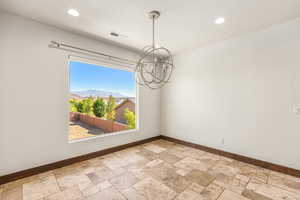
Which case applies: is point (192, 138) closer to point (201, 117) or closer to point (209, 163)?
point (201, 117)

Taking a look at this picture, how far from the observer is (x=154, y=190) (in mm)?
1953

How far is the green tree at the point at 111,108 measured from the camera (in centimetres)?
346

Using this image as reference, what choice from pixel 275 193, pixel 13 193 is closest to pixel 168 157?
pixel 275 193

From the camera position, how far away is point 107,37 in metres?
2.96

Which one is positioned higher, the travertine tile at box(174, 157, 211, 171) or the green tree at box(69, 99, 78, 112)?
the green tree at box(69, 99, 78, 112)

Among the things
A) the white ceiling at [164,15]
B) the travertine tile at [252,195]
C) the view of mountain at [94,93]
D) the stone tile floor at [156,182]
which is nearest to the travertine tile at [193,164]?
the stone tile floor at [156,182]

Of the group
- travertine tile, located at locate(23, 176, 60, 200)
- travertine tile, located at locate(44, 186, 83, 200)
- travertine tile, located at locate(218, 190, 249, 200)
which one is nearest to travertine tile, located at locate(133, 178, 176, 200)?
travertine tile, located at locate(218, 190, 249, 200)

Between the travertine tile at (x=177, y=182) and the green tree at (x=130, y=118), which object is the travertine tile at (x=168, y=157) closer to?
the travertine tile at (x=177, y=182)

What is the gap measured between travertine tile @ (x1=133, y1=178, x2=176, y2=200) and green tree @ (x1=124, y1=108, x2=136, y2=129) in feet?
6.18

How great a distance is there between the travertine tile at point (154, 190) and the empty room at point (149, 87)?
2cm

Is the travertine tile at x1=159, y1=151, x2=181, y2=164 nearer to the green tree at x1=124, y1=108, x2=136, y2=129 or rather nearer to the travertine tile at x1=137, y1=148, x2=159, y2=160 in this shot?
the travertine tile at x1=137, y1=148, x2=159, y2=160

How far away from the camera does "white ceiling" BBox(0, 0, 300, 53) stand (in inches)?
75.8

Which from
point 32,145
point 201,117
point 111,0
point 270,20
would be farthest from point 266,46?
point 32,145

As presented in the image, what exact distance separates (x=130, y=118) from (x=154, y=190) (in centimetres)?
223
